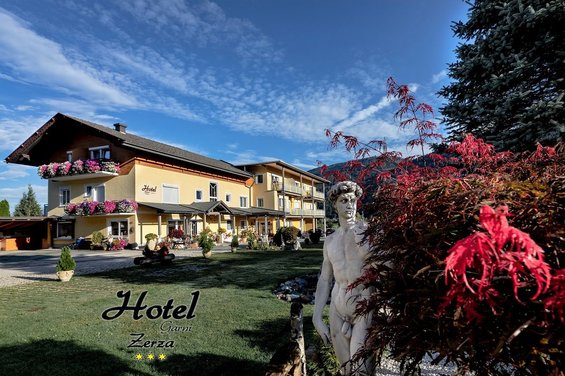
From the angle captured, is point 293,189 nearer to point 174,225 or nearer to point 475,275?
point 174,225

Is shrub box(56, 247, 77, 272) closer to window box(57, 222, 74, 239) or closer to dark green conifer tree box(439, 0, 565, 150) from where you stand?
dark green conifer tree box(439, 0, 565, 150)

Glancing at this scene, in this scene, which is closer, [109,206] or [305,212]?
[109,206]

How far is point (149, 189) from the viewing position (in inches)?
1060

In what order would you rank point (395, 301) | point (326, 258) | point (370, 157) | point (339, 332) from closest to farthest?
1. point (395, 301)
2. point (339, 332)
3. point (326, 258)
4. point (370, 157)

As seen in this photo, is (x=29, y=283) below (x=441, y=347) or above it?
below

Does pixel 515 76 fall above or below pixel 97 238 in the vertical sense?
above

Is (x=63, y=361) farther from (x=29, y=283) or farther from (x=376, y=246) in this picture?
(x=29, y=283)

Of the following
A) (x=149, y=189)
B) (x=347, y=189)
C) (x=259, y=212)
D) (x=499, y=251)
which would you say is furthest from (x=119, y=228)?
(x=499, y=251)

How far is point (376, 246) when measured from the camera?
1.81 meters

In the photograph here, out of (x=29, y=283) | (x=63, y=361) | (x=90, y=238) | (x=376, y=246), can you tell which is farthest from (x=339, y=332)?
(x=90, y=238)

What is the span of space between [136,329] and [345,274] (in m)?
5.15

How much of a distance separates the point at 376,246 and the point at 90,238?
2937cm

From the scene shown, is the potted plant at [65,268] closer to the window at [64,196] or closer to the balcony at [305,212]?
the window at [64,196]

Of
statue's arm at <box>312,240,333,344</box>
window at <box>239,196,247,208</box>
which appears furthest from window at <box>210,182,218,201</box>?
statue's arm at <box>312,240,333,344</box>
